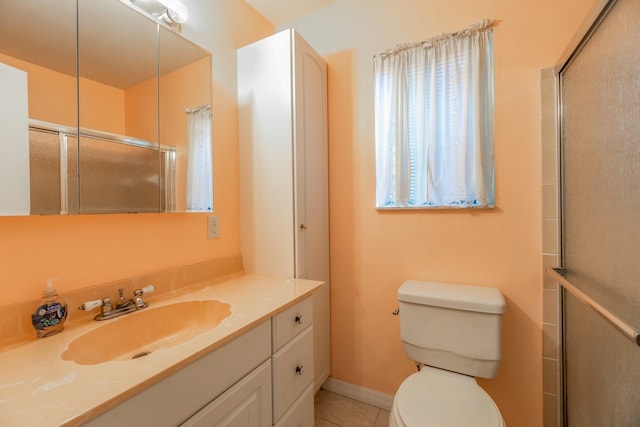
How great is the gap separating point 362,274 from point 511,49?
1.45m

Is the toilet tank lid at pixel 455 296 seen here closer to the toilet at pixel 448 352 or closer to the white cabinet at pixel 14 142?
the toilet at pixel 448 352

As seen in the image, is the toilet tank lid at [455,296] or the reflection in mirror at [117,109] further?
the toilet tank lid at [455,296]

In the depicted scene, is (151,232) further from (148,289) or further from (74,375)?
(74,375)

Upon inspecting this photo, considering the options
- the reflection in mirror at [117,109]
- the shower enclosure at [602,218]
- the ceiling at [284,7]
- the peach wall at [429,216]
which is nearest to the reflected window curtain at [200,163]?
the reflection in mirror at [117,109]

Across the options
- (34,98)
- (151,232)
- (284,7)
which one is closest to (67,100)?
(34,98)

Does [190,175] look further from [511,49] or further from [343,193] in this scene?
[511,49]

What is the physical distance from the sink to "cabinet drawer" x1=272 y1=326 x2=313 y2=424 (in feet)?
0.95

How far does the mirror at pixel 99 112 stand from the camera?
2.61ft

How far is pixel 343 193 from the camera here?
1766 mm

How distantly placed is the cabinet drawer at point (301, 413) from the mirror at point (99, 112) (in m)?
0.99

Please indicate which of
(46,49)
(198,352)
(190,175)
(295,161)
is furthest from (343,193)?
(46,49)

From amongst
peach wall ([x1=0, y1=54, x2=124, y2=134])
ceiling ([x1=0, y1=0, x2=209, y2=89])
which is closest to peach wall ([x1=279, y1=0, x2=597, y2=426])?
ceiling ([x1=0, y1=0, x2=209, y2=89])

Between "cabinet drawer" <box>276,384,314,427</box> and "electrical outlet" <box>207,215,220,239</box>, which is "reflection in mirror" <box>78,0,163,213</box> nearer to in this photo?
"electrical outlet" <box>207,215,220,239</box>

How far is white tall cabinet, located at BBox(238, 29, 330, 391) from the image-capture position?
1.44m
